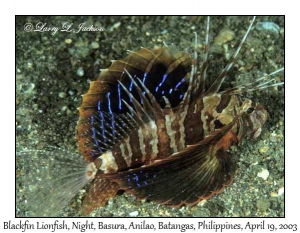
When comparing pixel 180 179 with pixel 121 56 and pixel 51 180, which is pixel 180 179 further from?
pixel 121 56

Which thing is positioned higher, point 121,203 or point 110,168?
point 110,168

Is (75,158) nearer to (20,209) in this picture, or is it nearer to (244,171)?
(20,209)

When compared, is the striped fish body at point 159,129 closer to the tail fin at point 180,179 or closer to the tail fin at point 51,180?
the tail fin at point 180,179

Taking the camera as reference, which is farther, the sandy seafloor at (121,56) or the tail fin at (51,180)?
Result: the sandy seafloor at (121,56)

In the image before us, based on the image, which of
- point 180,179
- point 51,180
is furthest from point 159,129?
point 51,180

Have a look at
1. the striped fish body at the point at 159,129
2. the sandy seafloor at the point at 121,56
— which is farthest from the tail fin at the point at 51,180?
the sandy seafloor at the point at 121,56

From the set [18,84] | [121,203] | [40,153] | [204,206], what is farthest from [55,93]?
[204,206]

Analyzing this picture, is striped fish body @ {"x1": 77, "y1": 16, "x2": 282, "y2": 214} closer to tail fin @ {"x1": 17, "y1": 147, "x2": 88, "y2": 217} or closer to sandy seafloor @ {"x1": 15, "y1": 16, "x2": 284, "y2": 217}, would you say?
tail fin @ {"x1": 17, "y1": 147, "x2": 88, "y2": 217}
